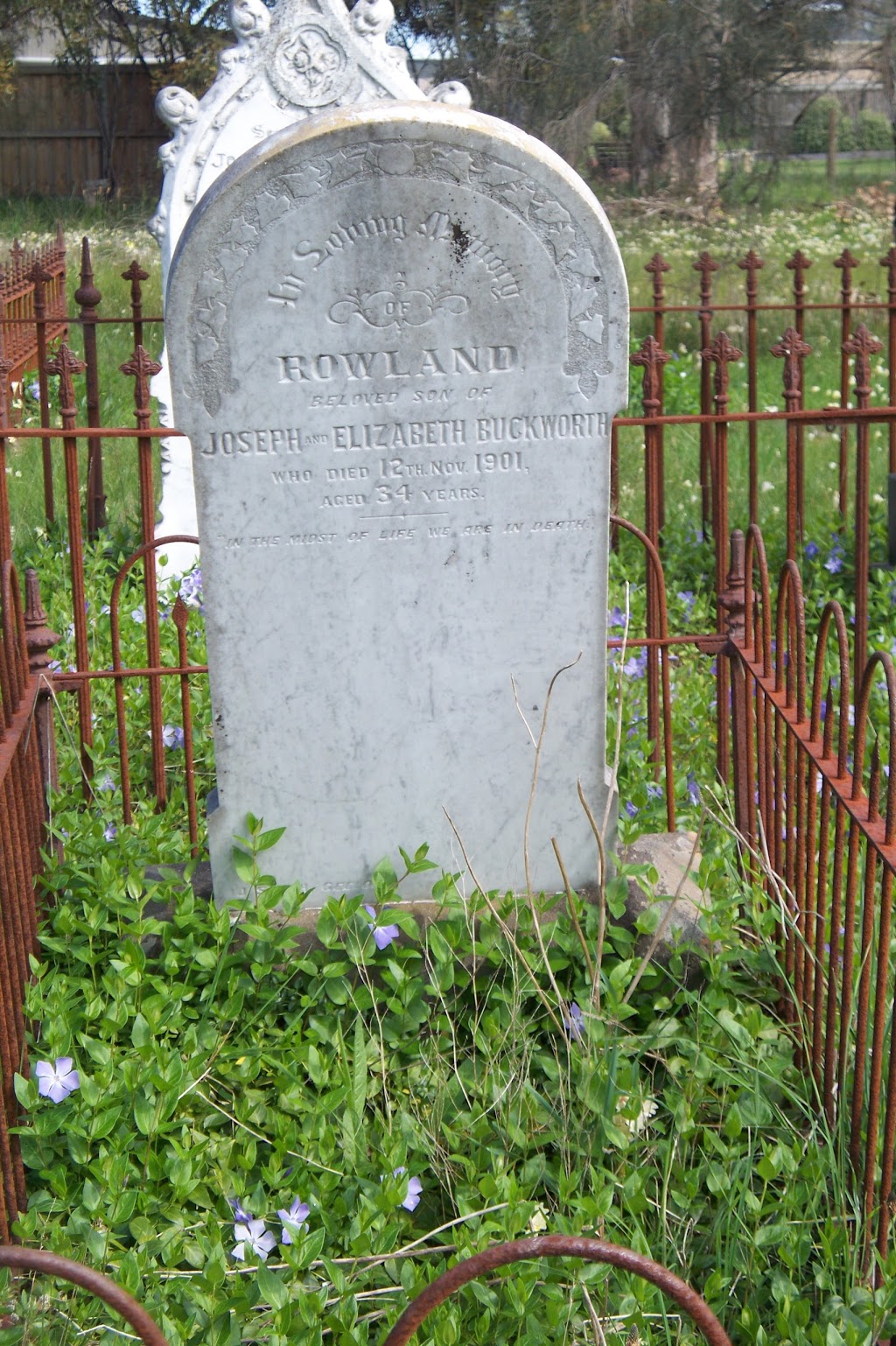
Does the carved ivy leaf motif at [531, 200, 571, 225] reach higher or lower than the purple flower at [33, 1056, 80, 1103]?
higher

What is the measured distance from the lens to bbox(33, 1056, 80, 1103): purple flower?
8.19ft

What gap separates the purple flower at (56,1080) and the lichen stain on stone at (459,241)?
1.69m

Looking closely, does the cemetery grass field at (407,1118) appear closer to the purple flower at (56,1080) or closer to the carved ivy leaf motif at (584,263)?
the purple flower at (56,1080)

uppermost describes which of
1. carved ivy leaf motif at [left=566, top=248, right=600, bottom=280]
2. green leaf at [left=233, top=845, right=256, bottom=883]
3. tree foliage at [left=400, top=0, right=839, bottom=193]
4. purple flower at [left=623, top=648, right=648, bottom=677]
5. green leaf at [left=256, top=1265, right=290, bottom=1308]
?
tree foliage at [left=400, top=0, right=839, bottom=193]

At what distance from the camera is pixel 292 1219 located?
2305 mm

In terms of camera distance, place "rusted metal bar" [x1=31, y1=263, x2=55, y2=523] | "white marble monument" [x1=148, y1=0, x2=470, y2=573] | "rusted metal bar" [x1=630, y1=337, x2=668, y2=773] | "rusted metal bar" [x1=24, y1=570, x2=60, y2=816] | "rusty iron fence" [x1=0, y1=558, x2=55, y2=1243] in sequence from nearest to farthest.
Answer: "rusty iron fence" [x1=0, y1=558, x2=55, y2=1243]
"rusted metal bar" [x1=24, y1=570, x2=60, y2=816]
"rusted metal bar" [x1=630, y1=337, x2=668, y2=773]
"white marble monument" [x1=148, y1=0, x2=470, y2=573]
"rusted metal bar" [x1=31, y1=263, x2=55, y2=523]

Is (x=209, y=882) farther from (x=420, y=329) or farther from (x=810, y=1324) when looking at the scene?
(x=810, y=1324)

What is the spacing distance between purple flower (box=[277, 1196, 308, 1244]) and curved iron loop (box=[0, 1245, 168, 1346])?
0.79 meters

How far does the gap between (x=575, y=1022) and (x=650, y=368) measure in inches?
86.2

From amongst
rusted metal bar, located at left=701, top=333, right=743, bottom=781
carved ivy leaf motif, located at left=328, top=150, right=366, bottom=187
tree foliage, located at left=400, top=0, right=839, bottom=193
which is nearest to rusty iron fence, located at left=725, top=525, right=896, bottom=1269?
rusted metal bar, located at left=701, top=333, right=743, bottom=781

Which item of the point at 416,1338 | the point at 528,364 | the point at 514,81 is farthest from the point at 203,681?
the point at 514,81

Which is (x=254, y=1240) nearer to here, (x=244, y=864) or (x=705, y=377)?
(x=244, y=864)

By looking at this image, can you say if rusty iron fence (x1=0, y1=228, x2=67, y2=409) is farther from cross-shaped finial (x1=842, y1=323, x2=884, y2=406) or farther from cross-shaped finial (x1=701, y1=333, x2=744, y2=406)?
cross-shaped finial (x1=842, y1=323, x2=884, y2=406)

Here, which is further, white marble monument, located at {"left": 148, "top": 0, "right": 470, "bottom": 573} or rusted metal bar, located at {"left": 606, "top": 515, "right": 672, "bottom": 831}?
white marble monument, located at {"left": 148, "top": 0, "right": 470, "bottom": 573}
